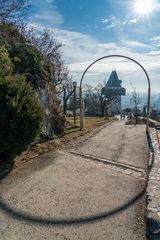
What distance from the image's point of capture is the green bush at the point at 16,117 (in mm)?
6148

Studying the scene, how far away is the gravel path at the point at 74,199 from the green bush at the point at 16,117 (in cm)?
59

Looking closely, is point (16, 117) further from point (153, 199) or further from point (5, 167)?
point (153, 199)

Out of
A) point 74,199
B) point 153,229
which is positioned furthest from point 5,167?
point 153,229

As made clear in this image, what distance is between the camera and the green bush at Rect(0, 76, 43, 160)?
20.2 feet

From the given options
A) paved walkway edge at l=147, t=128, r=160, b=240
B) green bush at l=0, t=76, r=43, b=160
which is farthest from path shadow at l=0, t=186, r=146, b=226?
green bush at l=0, t=76, r=43, b=160

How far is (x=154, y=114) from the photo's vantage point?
37.8 metres

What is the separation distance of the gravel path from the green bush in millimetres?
593

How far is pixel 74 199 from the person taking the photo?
489 cm

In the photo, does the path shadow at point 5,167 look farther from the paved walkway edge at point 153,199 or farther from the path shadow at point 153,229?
the path shadow at point 153,229

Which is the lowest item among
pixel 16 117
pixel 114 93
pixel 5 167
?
pixel 5 167

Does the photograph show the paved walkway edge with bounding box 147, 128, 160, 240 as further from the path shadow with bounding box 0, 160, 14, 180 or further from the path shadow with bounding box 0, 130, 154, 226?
the path shadow with bounding box 0, 160, 14, 180

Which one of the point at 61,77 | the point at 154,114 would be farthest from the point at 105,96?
the point at 61,77

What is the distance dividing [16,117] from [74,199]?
239 centimetres

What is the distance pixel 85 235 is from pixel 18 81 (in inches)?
160
